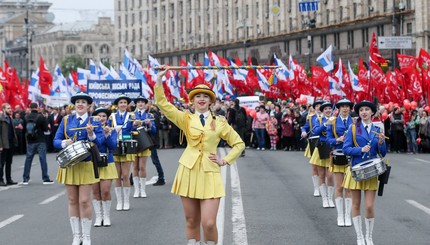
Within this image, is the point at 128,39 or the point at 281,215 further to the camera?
the point at 128,39

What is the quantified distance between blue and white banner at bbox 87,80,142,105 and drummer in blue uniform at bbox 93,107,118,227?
1663 cm

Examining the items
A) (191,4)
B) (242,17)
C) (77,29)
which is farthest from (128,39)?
(77,29)

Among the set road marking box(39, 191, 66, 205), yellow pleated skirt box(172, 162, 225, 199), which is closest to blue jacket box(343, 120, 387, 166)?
yellow pleated skirt box(172, 162, 225, 199)

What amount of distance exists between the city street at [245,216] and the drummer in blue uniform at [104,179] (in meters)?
0.29

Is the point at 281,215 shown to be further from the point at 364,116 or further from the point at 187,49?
the point at 187,49

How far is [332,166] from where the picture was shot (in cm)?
1482

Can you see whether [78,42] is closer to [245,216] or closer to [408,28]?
[408,28]

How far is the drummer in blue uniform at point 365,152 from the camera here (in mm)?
11977

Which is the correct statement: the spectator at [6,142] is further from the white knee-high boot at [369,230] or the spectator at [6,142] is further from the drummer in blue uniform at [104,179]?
the white knee-high boot at [369,230]

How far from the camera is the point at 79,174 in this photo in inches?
488

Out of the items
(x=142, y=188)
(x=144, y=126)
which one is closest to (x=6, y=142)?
(x=142, y=188)

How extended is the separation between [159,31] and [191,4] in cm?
985

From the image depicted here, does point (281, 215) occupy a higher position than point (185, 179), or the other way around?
point (185, 179)

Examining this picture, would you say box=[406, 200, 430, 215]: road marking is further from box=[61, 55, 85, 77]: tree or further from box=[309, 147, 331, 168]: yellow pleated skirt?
box=[61, 55, 85, 77]: tree
